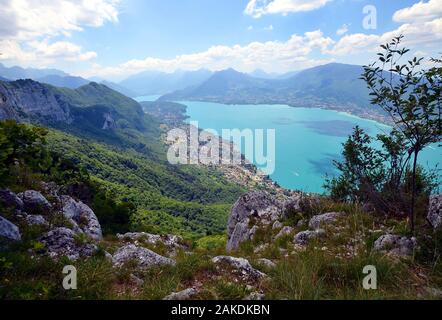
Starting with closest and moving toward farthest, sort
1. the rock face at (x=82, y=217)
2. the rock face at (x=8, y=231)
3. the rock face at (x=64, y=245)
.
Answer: the rock face at (x=8, y=231) → the rock face at (x=64, y=245) → the rock face at (x=82, y=217)

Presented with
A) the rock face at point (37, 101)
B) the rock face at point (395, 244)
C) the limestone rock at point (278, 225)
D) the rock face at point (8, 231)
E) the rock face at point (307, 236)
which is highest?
the rock face at point (37, 101)

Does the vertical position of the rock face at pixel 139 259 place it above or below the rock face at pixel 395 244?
below

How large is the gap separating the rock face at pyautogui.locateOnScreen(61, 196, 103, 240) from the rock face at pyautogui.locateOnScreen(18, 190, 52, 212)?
160 cm

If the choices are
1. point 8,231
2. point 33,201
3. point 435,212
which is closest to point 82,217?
point 33,201

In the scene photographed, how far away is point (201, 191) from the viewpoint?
408ft

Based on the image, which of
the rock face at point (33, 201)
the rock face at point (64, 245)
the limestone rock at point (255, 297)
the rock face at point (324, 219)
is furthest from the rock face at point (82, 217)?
the limestone rock at point (255, 297)

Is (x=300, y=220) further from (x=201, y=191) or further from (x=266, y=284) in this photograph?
(x=201, y=191)

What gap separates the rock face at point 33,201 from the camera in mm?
6945

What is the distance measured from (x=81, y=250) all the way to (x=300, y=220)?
6283mm

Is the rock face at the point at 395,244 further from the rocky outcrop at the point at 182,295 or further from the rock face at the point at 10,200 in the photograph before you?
the rock face at the point at 10,200

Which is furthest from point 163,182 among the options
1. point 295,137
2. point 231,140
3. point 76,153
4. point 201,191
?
point 295,137

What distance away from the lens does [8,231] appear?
4.99 metres

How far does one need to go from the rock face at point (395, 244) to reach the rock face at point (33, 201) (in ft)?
25.2

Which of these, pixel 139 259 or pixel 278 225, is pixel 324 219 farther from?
pixel 139 259
